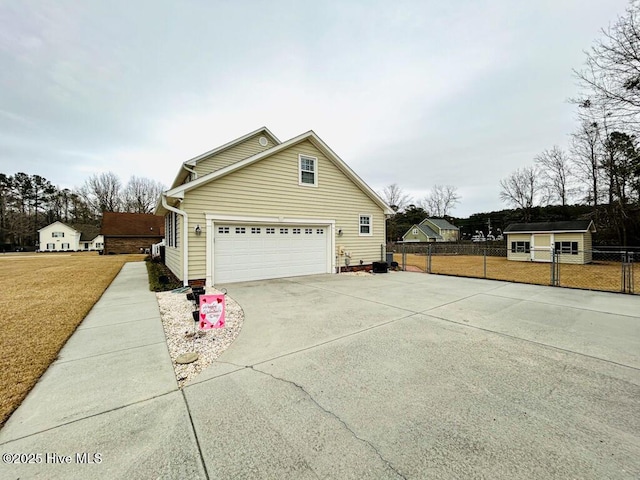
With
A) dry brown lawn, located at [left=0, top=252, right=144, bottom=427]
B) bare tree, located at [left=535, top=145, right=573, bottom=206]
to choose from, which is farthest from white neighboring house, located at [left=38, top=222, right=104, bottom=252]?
bare tree, located at [left=535, top=145, right=573, bottom=206]

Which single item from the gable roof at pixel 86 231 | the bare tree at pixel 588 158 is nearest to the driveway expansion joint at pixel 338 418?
the bare tree at pixel 588 158

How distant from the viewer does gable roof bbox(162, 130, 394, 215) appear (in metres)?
8.09

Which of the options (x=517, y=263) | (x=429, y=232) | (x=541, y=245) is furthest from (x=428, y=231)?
(x=517, y=263)

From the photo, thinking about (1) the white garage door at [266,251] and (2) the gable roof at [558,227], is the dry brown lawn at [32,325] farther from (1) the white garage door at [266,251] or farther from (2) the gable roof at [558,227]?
(2) the gable roof at [558,227]

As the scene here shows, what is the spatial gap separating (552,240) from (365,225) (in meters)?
16.0

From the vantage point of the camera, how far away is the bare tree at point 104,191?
39.6 m

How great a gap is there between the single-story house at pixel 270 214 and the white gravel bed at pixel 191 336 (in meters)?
2.67

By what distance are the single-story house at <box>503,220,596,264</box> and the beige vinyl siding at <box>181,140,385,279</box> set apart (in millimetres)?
12353

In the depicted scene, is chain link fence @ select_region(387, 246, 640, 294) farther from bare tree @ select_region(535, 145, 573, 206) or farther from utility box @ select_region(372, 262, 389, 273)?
bare tree @ select_region(535, 145, 573, 206)

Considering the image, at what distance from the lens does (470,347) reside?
12.5 feet

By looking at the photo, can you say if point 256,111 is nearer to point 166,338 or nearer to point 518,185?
point 166,338

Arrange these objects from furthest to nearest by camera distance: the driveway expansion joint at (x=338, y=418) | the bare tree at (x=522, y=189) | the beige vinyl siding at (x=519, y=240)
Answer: the bare tree at (x=522, y=189) → the beige vinyl siding at (x=519, y=240) → the driveway expansion joint at (x=338, y=418)

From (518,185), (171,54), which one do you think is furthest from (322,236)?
(518,185)

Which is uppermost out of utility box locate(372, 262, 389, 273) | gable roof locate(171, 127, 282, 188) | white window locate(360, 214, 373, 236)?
gable roof locate(171, 127, 282, 188)
